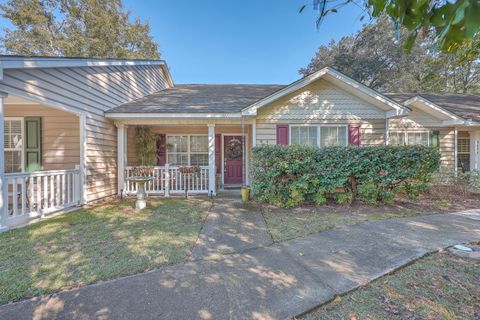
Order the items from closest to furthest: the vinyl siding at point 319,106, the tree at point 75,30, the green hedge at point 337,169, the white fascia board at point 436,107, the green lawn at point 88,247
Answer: the green lawn at point 88,247, the green hedge at point 337,169, the vinyl siding at point 319,106, the white fascia board at point 436,107, the tree at point 75,30

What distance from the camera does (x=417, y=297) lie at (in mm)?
2363

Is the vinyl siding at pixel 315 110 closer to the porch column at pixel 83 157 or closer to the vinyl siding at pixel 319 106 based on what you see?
Answer: the vinyl siding at pixel 319 106

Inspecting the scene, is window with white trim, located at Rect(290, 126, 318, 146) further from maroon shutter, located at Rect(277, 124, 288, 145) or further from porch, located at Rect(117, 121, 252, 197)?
porch, located at Rect(117, 121, 252, 197)

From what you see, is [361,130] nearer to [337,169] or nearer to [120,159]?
[337,169]

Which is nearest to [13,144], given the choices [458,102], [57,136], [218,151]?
[57,136]

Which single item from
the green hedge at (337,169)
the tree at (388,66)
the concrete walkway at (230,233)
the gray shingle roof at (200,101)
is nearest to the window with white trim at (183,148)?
the gray shingle roof at (200,101)

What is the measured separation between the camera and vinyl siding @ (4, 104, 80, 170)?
659 centimetres

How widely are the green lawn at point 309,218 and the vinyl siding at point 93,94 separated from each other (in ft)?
17.0

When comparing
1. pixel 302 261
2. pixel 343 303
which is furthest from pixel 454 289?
pixel 302 261

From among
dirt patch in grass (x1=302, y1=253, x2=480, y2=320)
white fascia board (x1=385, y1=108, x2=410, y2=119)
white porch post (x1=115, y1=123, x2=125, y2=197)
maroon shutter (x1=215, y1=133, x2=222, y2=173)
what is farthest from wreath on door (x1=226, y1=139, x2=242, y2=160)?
dirt patch in grass (x1=302, y1=253, x2=480, y2=320)

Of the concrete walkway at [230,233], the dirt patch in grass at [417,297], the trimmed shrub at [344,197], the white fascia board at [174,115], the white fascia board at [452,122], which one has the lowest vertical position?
the dirt patch in grass at [417,297]

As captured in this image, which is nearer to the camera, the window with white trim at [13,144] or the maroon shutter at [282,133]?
the window with white trim at [13,144]

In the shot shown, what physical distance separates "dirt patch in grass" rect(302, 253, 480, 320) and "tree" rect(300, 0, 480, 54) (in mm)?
2272

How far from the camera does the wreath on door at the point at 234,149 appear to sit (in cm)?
964
